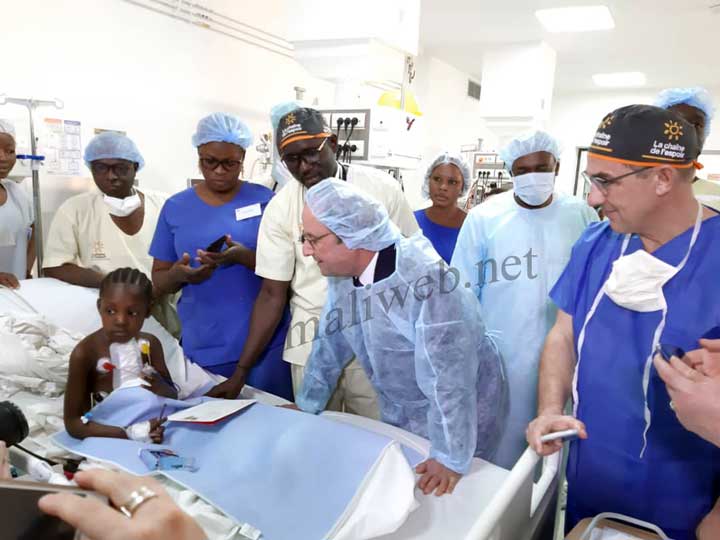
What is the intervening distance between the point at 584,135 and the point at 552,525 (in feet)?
27.7

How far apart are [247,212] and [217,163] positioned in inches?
8.0

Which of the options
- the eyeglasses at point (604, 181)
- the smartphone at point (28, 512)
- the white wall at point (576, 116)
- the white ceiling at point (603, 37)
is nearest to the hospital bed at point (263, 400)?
the smartphone at point (28, 512)

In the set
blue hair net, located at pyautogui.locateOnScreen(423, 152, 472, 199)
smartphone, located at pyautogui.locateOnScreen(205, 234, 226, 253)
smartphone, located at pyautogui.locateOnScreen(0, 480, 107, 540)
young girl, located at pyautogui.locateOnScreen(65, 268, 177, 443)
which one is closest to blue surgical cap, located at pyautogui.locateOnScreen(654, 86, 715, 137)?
blue hair net, located at pyautogui.locateOnScreen(423, 152, 472, 199)

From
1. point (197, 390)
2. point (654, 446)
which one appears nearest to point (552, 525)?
point (654, 446)

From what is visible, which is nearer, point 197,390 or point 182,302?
point 197,390

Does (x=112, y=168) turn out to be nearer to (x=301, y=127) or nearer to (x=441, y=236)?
(x=301, y=127)

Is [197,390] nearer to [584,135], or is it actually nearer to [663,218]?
[663,218]

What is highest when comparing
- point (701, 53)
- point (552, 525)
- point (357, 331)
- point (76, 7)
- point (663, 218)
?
point (701, 53)

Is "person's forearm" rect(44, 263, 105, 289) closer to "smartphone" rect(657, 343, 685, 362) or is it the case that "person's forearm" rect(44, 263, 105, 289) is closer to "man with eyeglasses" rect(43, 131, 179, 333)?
"man with eyeglasses" rect(43, 131, 179, 333)

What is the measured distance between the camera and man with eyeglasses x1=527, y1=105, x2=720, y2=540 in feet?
3.72

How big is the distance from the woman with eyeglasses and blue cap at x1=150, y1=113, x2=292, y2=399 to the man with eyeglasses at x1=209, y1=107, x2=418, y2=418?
0.08 metres

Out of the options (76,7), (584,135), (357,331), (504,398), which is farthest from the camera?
(584,135)

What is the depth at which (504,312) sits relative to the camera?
2.02 m

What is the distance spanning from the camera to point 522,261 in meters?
2.01
